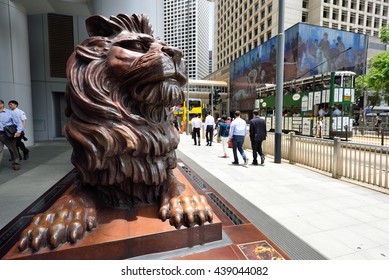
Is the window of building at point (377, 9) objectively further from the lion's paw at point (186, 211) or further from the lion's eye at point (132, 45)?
the lion's paw at point (186, 211)

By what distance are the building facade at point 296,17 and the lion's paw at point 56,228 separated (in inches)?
1497

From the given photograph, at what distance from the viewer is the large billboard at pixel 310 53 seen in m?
25.9

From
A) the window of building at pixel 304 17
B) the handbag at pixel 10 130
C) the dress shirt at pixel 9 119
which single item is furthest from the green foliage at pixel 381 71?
the window of building at pixel 304 17

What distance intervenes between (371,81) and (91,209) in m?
22.1

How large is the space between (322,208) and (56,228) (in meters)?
3.64

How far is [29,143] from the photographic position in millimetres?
9859

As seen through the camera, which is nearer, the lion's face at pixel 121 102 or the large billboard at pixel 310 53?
the lion's face at pixel 121 102

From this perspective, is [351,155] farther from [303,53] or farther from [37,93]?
[303,53]

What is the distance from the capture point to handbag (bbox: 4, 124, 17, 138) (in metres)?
5.54

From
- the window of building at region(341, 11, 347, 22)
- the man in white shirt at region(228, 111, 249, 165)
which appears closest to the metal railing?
the man in white shirt at region(228, 111, 249, 165)

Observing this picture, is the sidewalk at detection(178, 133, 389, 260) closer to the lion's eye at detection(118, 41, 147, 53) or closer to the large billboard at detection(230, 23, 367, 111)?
the lion's eye at detection(118, 41, 147, 53)

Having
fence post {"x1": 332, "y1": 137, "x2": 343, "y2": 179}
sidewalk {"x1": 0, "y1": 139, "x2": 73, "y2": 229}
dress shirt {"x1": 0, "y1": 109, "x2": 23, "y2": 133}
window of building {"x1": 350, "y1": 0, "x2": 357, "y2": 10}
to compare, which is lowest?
sidewalk {"x1": 0, "y1": 139, "x2": 73, "y2": 229}

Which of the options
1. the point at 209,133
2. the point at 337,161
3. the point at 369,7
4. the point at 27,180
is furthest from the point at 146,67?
the point at 369,7

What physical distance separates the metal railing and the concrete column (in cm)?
1007
